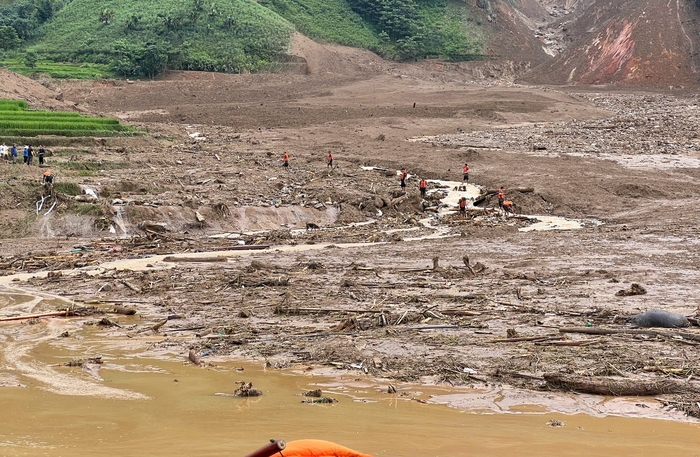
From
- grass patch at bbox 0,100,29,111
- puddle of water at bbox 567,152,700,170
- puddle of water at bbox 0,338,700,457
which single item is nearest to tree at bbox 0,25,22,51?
grass patch at bbox 0,100,29,111

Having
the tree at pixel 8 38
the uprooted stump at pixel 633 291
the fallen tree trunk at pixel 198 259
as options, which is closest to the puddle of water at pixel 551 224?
the fallen tree trunk at pixel 198 259

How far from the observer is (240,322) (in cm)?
1223

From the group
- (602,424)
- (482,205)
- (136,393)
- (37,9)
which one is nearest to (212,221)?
(482,205)

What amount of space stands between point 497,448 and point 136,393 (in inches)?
157

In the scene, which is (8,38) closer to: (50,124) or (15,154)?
(50,124)

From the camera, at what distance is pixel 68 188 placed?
24219mm

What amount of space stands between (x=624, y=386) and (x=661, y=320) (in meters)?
2.81

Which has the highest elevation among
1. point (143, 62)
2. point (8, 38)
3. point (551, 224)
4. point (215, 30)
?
point (215, 30)

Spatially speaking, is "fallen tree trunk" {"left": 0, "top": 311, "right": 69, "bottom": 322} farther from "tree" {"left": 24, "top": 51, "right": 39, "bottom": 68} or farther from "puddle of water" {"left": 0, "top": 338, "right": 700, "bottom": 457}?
"tree" {"left": 24, "top": 51, "right": 39, "bottom": 68}

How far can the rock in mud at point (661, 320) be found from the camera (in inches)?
417

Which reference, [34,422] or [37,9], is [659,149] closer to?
[34,422]

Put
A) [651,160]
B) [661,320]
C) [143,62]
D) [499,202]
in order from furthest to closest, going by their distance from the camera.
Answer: [143,62]
[651,160]
[499,202]
[661,320]

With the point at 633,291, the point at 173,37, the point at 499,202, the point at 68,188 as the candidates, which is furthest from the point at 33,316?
the point at 173,37

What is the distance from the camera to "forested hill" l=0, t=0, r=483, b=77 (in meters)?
67.0
